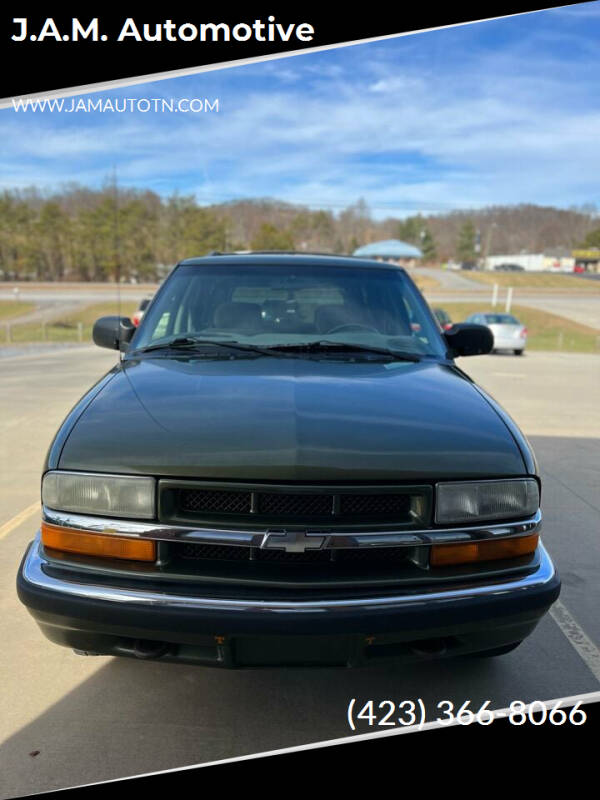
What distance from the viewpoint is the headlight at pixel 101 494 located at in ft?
7.38

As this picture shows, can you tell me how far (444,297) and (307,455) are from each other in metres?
51.4

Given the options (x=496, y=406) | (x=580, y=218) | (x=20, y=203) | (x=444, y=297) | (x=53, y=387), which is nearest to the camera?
(x=496, y=406)

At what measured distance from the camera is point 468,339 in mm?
4242

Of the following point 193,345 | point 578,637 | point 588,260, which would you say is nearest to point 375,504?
point 193,345

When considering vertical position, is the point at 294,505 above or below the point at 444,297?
above

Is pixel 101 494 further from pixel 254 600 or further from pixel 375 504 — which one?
pixel 375 504

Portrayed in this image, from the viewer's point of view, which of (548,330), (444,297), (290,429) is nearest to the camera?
(290,429)

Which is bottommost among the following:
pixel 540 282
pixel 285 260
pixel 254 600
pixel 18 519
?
pixel 540 282

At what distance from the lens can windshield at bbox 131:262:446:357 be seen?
3.65 metres

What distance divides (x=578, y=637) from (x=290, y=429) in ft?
6.37

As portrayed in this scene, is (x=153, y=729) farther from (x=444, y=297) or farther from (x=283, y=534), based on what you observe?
(x=444, y=297)

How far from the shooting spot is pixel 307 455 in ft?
7.32

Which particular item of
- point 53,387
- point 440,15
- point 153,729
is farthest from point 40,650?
point 53,387

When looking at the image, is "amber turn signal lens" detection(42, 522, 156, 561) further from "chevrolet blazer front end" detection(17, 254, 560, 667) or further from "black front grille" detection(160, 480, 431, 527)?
"black front grille" detection(160, 480, 431, 527)
